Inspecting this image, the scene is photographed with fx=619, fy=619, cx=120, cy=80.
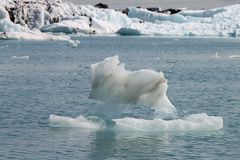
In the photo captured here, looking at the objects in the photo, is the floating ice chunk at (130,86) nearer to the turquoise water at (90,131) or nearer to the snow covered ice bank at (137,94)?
the snow covered ice bank at (137,94)

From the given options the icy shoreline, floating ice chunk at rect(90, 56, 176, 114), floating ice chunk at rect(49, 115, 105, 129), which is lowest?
the icy shoreline

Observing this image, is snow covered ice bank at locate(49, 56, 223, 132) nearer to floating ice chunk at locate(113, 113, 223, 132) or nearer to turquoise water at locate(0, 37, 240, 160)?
floating ice chunk at locate(113, 113, 223, 132)

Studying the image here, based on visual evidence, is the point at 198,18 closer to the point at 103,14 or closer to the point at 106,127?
the point at 103,14

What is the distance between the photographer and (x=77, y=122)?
2052cm

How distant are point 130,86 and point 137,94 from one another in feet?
1.16

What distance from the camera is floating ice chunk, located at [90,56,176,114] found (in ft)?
65.1

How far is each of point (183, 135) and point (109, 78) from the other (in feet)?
9.93

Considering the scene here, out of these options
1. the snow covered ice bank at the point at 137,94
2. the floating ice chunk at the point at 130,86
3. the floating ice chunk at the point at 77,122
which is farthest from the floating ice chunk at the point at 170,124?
the floating ice chunk at the point at 77,122

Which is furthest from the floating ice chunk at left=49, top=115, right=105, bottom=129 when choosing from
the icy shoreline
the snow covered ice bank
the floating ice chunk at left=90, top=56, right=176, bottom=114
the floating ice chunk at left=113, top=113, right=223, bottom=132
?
the icy shoreline

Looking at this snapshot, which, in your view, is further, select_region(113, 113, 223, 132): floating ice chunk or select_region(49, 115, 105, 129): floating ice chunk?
select_region(49, 115, 105, 129): floating ice chunk

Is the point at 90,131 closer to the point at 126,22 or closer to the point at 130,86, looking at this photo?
the point at 130,86

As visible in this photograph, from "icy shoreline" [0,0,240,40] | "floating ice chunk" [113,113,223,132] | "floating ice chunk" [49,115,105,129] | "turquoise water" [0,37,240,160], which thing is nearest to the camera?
"turquoise water" [0,37,240,160]

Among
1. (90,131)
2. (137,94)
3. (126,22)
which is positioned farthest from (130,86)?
(126,22)

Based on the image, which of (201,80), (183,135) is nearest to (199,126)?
(183,135)
